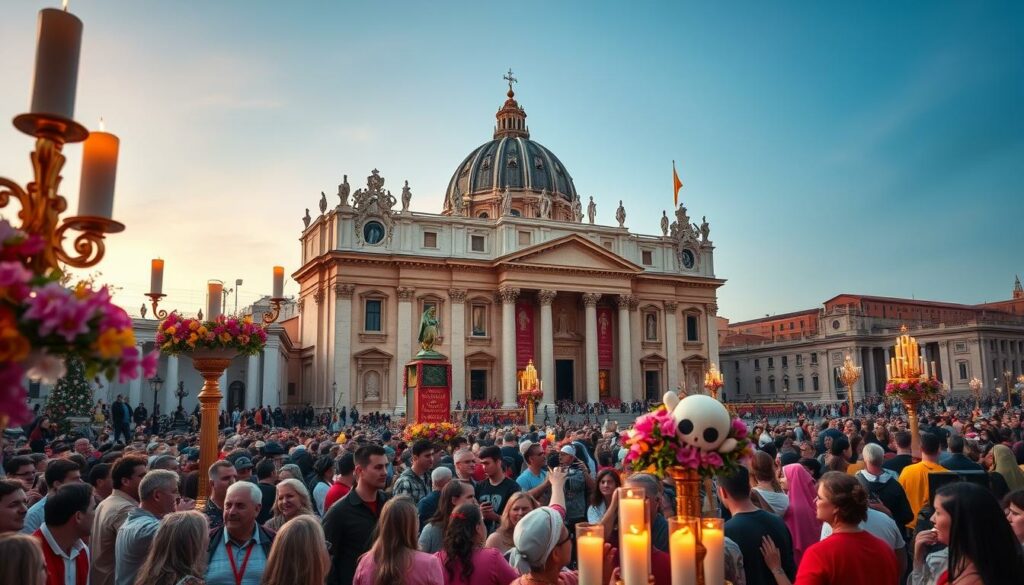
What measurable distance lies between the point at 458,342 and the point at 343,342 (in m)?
7.31

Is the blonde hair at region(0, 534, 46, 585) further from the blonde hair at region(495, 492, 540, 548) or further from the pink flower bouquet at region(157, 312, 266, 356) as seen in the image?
the pink flower bouquet at region(157, 312, 266, 356)

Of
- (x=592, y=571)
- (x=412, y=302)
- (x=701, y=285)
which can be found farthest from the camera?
(x=701, y=285)

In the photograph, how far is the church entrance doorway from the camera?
166 ft

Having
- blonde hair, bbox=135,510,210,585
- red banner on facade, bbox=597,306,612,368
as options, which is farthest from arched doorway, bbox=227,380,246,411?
blonde hair, bbox=135,510,210,585

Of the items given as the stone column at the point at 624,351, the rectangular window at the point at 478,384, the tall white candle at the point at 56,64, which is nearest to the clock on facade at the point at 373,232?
the rectangular window at the point at 478,384

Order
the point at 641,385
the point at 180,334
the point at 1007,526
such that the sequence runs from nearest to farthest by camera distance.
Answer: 1. the point at 1007,526
2. the point at 180,334
3. the point at 641,385

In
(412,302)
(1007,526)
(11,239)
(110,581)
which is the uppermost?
(412,302)

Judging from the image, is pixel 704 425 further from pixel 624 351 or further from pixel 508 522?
pixel 624 351

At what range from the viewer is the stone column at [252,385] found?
42.1 m

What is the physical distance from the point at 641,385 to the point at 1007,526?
4843cm

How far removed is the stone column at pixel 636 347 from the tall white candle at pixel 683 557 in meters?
48.4

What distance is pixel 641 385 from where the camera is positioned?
51.1 metres

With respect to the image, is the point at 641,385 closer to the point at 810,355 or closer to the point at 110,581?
the point at 810,355

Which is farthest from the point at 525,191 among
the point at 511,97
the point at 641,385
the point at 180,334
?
→ the point at 180,334
